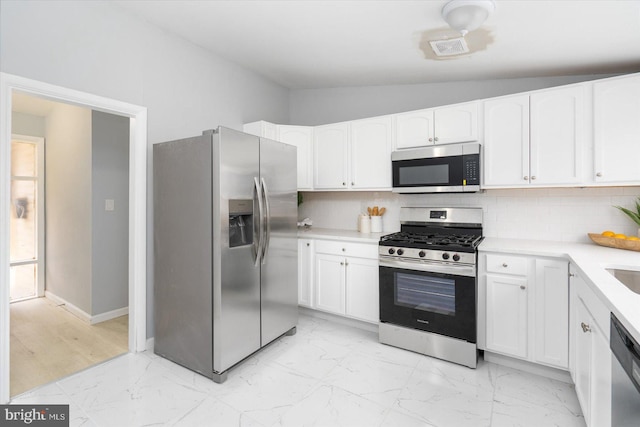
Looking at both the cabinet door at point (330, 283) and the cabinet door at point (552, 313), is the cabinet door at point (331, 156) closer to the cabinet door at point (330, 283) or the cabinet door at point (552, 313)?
the cabinet door at point (330, 283)

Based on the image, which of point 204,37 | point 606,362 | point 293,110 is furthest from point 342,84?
point 606,362

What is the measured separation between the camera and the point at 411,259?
272cm

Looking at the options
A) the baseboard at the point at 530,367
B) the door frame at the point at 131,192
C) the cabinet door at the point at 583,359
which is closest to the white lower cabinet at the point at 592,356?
the cabinet door at the point at 583,359

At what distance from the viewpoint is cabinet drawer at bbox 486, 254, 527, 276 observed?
2346mm

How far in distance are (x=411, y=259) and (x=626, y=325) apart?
164cm

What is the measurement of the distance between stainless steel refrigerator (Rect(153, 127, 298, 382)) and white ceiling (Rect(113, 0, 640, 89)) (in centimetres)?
92

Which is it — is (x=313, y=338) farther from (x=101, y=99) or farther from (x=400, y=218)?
(x=101, y=99)

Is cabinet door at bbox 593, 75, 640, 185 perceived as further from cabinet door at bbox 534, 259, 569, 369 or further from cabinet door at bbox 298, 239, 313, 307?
cabinet door at bbox 298, 239, 313, 307

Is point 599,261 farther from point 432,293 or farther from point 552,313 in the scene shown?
point 432,293

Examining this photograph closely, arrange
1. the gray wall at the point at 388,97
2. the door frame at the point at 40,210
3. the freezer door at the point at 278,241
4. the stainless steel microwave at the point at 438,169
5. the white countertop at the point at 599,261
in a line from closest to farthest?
the white countertop at the point at 599,261
the freezer door at the point at 278,241
the stainless steel microwave at the point at 438,169
the gray wall at the point at 388,97
the door frame at the point at 40,210

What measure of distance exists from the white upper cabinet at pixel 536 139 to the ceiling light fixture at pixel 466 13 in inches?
35.1

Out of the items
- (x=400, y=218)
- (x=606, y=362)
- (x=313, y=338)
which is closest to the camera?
(x=606, y=362)

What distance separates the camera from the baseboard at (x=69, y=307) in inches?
136

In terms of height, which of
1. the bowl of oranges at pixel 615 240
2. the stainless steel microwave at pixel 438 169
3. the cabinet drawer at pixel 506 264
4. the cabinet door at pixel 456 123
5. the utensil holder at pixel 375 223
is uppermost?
the cabinet door at pixel 456 123
